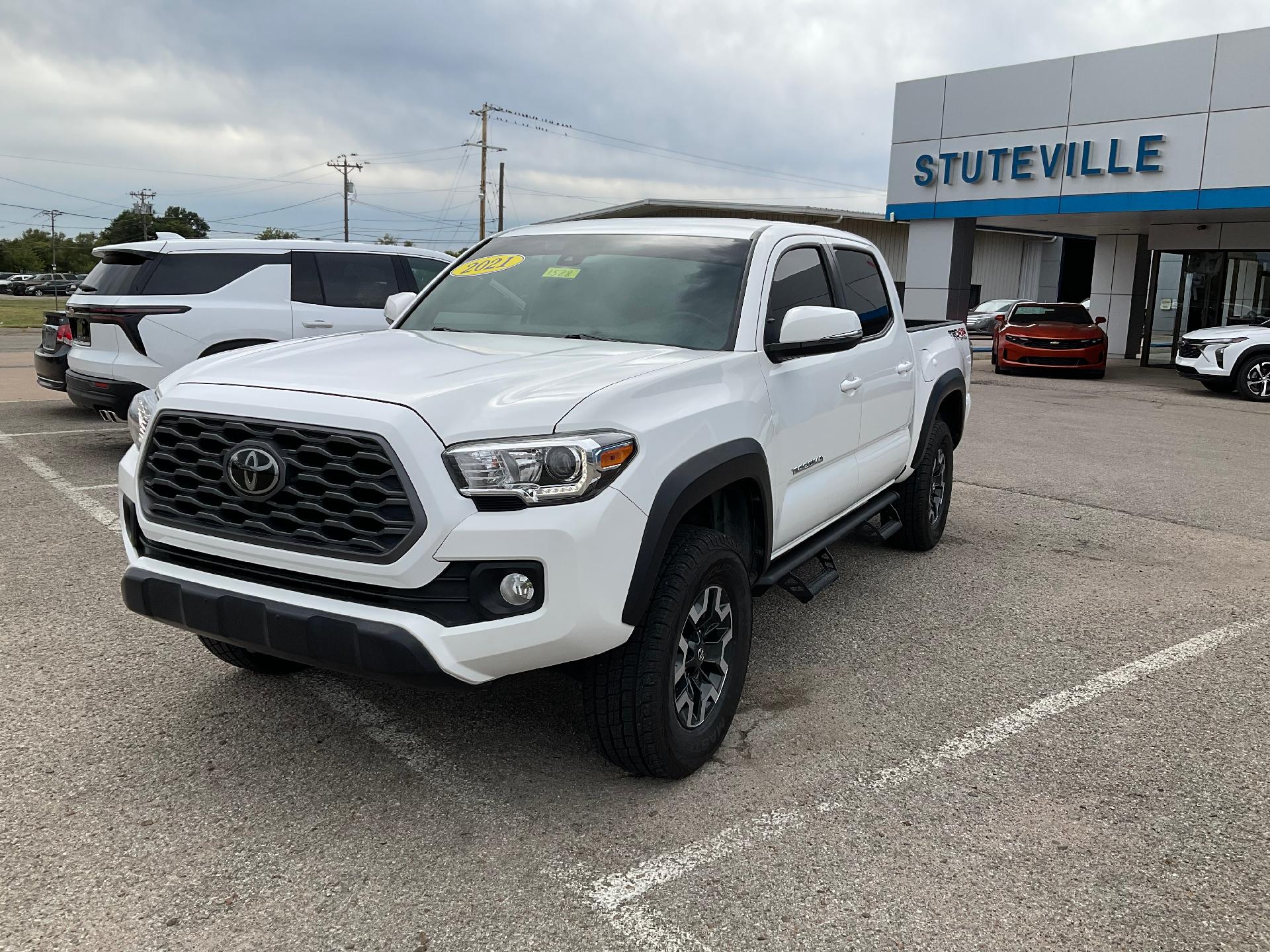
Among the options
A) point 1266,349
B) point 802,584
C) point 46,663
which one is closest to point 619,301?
point 802,584

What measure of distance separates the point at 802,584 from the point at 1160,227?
21835mm

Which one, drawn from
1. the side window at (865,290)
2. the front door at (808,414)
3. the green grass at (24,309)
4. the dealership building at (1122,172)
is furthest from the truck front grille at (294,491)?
the green grass at (24,309)

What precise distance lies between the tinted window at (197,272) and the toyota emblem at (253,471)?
6.34m

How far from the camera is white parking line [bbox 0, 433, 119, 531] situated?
662 cm

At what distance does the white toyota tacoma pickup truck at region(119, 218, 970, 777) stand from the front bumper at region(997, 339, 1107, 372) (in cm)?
1708

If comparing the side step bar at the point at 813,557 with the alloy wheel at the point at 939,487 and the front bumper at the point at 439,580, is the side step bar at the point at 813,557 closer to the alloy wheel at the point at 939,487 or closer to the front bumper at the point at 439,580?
the alloy wheel at the point at 939,487

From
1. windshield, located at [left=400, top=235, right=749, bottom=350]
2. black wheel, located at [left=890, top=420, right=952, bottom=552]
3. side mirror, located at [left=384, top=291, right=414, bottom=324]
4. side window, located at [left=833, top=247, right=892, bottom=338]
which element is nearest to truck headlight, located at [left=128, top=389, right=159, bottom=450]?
windshield, located at [left=400, top=235, right=749, bottom=350]

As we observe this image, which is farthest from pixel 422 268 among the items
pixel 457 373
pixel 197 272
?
pixel 457 373

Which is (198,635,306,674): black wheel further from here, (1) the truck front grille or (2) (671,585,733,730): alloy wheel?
(2) (671,585,733,730): alloy wheel

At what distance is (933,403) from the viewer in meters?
5.90

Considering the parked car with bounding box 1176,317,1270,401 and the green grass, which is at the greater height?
the parked car with bounding box 1176,317,1270,401

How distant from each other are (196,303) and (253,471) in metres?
6.37

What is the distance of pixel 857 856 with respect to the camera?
2.93 metres

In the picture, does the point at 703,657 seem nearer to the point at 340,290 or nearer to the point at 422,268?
the point at 340,290
